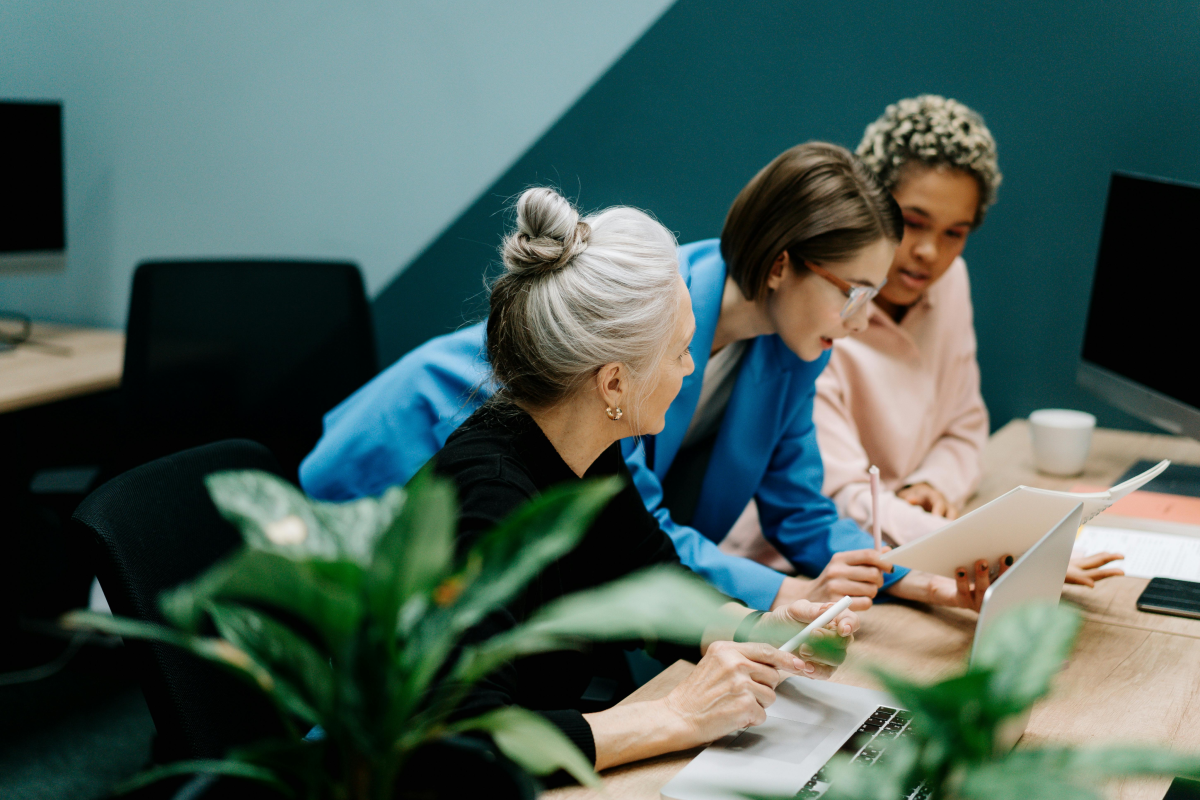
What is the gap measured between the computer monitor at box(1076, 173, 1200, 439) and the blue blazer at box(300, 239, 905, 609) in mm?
691

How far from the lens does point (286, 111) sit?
9.37 feet

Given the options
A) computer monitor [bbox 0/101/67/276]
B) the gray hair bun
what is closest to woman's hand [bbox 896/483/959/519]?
the gray hair bun

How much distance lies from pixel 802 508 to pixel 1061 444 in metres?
0.63

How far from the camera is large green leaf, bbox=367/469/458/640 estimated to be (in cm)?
50

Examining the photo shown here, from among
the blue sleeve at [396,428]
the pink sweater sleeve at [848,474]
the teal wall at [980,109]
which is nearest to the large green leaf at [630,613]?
the blue sleeve at [396,428]

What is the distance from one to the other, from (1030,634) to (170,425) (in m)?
1.96

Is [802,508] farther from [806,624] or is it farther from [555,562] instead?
[555,562]

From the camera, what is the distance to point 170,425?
6.98 feet

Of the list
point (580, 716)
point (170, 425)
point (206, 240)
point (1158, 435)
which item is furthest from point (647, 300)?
point (206, 240)

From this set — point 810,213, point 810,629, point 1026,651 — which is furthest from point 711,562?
point 1026,651

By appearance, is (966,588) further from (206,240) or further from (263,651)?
(206,240)

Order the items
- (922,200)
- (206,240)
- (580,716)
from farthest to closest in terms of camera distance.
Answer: (206,240), (922,200), (580,716)

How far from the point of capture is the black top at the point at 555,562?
0.95 metres

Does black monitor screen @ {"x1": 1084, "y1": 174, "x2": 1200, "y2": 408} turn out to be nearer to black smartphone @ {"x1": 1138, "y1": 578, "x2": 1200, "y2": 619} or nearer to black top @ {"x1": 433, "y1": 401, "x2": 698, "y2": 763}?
black smartphone @ {"x1": 1138, "y1": 578, "x2": 1200, "y2": 619}
